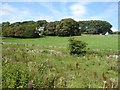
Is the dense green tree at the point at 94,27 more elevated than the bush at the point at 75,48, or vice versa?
the dense green tree at the point at 94,27

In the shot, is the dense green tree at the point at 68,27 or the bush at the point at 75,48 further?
the dense green tree at the point at 68,27

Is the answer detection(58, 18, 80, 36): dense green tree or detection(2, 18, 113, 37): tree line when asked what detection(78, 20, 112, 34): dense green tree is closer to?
detection(2, 18, 113, 37): tree line

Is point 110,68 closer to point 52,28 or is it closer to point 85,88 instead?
point 85,88

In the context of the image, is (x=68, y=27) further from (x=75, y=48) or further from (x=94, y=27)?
(x=75, y=48)

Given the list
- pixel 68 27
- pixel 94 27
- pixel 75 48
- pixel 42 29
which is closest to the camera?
pixel 75 48

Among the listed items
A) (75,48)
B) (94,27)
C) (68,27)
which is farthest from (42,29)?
(75,48)

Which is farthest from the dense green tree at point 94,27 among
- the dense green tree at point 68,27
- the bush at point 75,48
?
the bush at point 75,48

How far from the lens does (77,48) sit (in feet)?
75.6

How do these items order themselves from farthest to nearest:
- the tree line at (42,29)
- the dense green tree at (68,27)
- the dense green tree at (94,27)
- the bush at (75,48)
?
the dense green tree at (94,27), the dense green tree at (68,27), the tree line at (42,29), the bush at (75,48)

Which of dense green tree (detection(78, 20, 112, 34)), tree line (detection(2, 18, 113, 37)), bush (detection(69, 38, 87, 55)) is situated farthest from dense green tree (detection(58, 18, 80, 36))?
bush (detection(69, 38, 87, 55))

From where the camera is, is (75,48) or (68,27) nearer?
(75,48)

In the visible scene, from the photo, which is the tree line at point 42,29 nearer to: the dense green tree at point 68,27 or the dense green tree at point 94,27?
the dense green tree at point 68,27

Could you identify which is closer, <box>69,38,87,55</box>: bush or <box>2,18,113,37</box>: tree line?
<box>69,38,87,55</box>: bush

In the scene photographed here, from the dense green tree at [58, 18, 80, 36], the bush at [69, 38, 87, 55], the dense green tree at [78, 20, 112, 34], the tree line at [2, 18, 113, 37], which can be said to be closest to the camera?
the bush at [69, 38, 87, 55]
